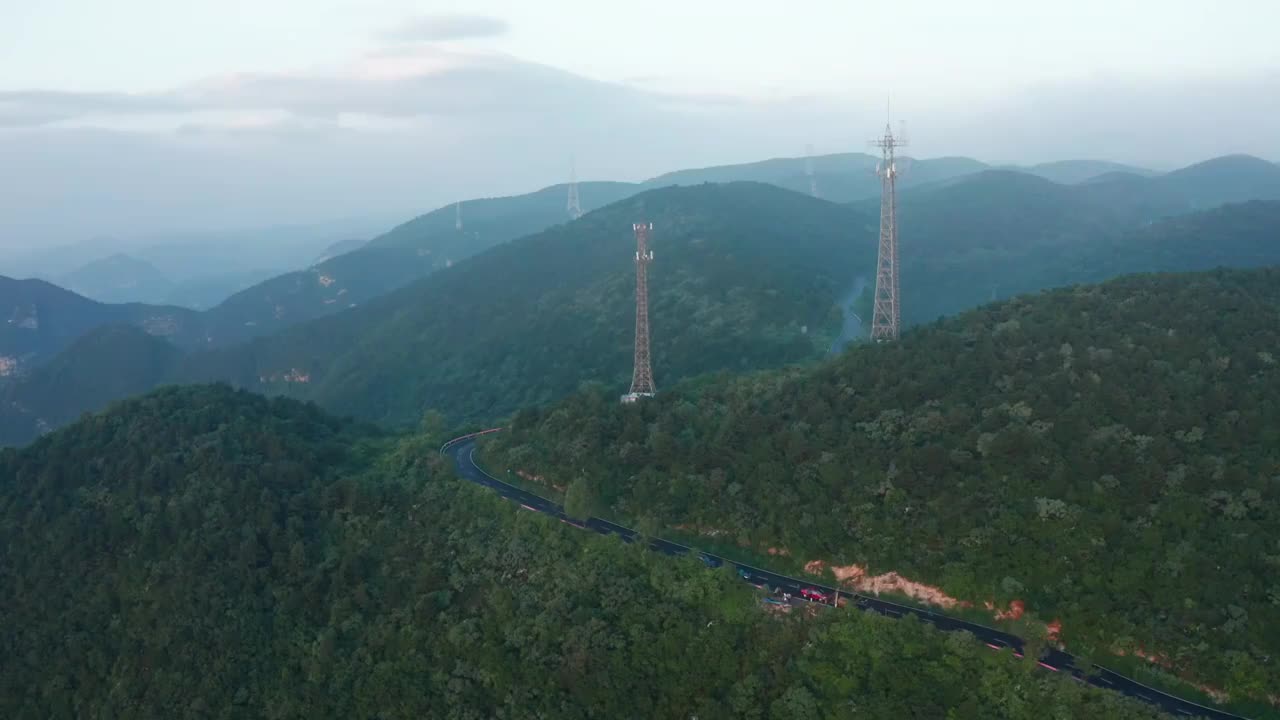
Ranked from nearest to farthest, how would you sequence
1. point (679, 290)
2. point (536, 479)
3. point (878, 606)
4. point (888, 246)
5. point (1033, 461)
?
point (878, 606) → point (1033, 461) → point (536, 479) → point (888, 246) → point (679, 290)

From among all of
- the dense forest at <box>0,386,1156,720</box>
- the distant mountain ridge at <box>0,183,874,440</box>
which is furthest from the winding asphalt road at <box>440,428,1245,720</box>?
the distant mountain ridge at <box>0,183,874,440</box>

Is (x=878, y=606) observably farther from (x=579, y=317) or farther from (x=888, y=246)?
(x=579, y=317)

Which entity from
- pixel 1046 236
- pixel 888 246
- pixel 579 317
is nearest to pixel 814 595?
pixel 888 246

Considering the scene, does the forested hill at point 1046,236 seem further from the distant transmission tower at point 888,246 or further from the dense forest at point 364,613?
the dense forest at point 364,613

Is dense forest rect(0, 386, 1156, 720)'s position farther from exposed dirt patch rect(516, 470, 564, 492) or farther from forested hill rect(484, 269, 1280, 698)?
forested hill rect(484, 269, 1280, 698)

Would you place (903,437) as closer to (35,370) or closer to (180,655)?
(180,655)

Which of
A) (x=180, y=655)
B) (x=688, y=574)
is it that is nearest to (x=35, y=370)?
(x=180, y=655)
